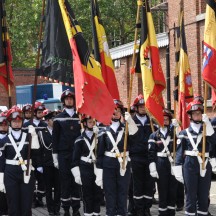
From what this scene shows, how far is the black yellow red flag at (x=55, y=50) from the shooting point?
10.6 metres

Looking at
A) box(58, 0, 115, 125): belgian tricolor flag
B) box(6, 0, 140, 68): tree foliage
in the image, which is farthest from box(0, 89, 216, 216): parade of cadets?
box(6, 0, 140, 68): tree foliage

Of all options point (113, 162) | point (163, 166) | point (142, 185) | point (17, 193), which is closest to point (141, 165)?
point (142, 185)

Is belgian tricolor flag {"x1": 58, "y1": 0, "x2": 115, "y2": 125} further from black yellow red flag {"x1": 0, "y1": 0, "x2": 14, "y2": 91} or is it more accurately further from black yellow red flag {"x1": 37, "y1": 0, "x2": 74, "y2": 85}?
black yellow red flag {"x1": 0, "y1": 0, "x2": 14, "y2": 91}

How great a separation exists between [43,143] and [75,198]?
6.40 feet

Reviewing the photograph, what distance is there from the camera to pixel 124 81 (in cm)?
3138

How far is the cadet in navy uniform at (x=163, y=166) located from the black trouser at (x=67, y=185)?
1.54 m

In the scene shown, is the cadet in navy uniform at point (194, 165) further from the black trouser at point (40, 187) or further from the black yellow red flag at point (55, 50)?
the black trouser at point (40, 187)

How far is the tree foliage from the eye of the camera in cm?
4444

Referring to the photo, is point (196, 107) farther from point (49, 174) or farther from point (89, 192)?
point (49, 174)

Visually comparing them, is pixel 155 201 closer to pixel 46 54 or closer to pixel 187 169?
pixel 187 169

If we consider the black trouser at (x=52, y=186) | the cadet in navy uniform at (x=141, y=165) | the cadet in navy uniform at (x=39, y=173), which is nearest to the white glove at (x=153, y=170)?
the cadet in navy uniform at (x=141, y=165)

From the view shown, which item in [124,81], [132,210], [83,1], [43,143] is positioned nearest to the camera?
[132,210]

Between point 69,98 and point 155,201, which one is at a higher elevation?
point 69,98

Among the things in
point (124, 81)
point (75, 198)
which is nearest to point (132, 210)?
point (75, 198)
